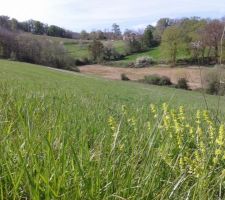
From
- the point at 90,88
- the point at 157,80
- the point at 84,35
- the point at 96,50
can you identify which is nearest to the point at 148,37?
the point at 96,50

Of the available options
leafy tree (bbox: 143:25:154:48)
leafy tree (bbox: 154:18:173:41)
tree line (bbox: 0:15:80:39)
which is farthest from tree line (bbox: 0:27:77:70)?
tree line (bbox: 0:15:80:39)

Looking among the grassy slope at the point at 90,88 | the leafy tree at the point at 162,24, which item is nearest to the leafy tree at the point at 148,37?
the leafy tree at the point at 162,24

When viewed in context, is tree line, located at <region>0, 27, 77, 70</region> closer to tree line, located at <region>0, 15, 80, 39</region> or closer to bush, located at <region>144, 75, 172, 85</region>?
bush, located at <region>144, 75, 172, 85</region>

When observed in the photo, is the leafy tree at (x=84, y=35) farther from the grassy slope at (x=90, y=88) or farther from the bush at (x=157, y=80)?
the grassy slope at (x=90, y=88)

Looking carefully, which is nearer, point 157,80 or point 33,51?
point 157,80

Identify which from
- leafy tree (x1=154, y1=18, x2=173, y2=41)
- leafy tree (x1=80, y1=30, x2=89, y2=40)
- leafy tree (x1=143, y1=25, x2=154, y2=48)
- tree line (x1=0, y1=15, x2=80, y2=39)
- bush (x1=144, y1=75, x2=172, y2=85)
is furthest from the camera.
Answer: leafy tree (x1=80, y1=30, x2=89, y2=40)

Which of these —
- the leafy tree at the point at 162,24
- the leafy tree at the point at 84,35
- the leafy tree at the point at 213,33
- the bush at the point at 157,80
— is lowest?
the bush at the point at 157,80

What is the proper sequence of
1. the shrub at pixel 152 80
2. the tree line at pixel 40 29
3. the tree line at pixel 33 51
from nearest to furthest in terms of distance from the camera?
1. the shrub at pixel 152 80
2. the tree line at pixel 33 51
3. the tree line at pixel 40 29

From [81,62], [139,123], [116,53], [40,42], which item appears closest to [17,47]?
[40,42]

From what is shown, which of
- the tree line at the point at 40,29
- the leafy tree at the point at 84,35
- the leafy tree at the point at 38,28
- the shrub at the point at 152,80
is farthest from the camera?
the leafy tree at the point at 84,35

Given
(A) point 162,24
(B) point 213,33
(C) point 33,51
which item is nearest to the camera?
(B) point 213,33

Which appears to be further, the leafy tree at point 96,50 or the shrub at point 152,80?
the leafy tree at point 96,50

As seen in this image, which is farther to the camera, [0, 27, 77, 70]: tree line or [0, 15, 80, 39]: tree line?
[0, 15, 80, 39]: tree line

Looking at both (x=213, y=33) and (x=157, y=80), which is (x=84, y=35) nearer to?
(x=157, y=80)
